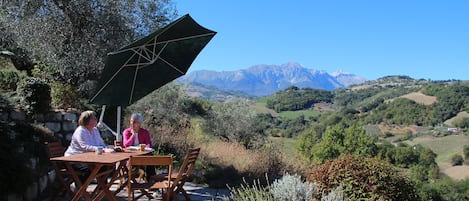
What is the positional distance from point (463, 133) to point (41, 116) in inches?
3770

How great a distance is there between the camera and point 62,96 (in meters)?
9.28

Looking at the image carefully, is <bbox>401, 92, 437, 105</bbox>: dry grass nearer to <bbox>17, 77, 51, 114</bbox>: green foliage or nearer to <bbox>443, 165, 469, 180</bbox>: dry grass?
<bbox>443, 165, 469, 180</bbox>: dry grass

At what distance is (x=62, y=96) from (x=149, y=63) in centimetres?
389

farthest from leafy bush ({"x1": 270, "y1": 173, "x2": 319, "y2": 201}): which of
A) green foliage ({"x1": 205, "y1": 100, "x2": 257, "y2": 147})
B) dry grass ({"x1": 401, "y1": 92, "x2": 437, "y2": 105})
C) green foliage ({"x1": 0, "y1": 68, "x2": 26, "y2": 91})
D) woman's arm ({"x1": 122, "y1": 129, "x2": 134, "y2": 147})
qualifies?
dry grass ({"x1": 401, "y1": 92, "x2": 437, "y2": 105})

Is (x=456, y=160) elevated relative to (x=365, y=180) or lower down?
lower down

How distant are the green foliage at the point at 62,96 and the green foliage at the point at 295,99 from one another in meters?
96.7

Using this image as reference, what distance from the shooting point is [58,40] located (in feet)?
30.0

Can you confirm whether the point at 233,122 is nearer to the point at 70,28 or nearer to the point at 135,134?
the point at 70,28

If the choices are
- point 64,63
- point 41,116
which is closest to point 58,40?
point 64,63

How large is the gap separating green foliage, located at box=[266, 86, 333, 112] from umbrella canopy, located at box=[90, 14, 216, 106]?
98.9 m

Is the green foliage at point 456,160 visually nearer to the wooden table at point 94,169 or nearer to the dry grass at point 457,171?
the dry grass at point 457,171

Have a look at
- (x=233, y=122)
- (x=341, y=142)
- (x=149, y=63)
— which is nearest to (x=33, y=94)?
(x=149, y=63)

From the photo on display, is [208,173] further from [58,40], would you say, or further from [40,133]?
[58,40]

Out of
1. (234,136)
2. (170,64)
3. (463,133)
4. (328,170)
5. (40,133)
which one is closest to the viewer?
(328,170)
